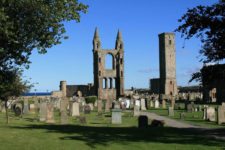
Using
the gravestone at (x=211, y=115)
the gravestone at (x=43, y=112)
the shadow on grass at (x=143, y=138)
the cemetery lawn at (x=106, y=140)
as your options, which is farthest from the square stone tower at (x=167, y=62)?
the cemetery lawn at (x=106, y=140)

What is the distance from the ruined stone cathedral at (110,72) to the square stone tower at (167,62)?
12.1 m

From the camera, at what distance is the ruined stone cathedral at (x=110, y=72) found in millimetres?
96250

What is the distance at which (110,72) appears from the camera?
323 feet

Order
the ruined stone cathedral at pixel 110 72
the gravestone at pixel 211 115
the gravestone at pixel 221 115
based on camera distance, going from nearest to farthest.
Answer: the gravestone at pixel 221 115 < the gravestone at pixel 211 115 < the ruined stone cathedral at pixel 110 72

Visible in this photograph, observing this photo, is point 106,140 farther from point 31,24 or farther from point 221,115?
point 221,115

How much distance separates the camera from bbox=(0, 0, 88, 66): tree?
16.1 meters

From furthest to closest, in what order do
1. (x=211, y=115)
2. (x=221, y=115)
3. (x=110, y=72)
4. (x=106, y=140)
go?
(x=110, y=72), (x=211, y=115), (x=221, y=115), (x=106, y=140)

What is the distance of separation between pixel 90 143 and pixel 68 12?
530 cm

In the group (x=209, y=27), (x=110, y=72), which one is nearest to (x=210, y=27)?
(x=209, y=27)

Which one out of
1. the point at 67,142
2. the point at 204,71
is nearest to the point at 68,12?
the point at 67,142

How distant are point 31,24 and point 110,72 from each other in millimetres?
81602

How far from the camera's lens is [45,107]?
90.2ft

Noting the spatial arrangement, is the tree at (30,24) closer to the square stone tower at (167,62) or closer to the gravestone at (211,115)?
the gravestone at (211,115)

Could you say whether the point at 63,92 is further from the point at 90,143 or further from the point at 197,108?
the point at 90,143
